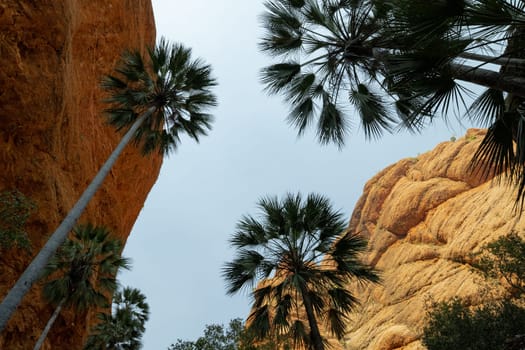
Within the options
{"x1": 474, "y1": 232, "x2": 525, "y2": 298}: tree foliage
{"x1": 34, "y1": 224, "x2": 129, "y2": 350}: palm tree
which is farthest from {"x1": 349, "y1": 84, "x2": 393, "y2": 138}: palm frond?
{"x1": 474, "y1": 232, "x2": 525, "y2": 298}: tree foliage

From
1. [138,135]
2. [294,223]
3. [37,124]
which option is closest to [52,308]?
[37,124]

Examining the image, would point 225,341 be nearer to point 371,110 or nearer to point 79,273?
point 79,273

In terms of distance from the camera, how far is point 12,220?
11.9m

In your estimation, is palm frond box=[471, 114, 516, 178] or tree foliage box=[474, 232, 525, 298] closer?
palm frond box=[471, 114, 516, 178]

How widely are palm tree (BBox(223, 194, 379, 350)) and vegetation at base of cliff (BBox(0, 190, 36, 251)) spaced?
752 cm

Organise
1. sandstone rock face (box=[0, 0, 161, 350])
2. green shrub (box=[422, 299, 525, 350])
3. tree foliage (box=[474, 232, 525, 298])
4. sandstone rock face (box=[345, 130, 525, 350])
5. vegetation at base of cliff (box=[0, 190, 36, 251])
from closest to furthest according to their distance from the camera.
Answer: vegetation at base of cliff (box=[0, 190, 36, 251])
sandstone rock face (box=[0, 0, 161, 350])
green shrub (box=[422, 299, 525, 350])
tree foliage (box=[474, 232, 525, 298])
sandstone rock face (box=[345, 130, 525, 350])

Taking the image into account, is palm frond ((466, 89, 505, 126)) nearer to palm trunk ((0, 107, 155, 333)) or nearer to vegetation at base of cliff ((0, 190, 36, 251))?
palm trunk ((0, 107, 155, 333))

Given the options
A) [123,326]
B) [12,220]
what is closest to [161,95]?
[12,220]

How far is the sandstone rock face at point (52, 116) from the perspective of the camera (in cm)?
1398

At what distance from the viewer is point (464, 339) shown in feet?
54.5

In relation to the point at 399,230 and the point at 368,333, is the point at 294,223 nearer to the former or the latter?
the point at 368,333

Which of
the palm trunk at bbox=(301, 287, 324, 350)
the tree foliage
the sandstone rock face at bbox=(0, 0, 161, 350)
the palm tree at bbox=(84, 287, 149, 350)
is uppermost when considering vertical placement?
the sandstone rock face at bbox=(0, 0, 161, 350)

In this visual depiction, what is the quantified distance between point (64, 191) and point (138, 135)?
790cm

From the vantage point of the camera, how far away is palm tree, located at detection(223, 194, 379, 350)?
9.45 m
